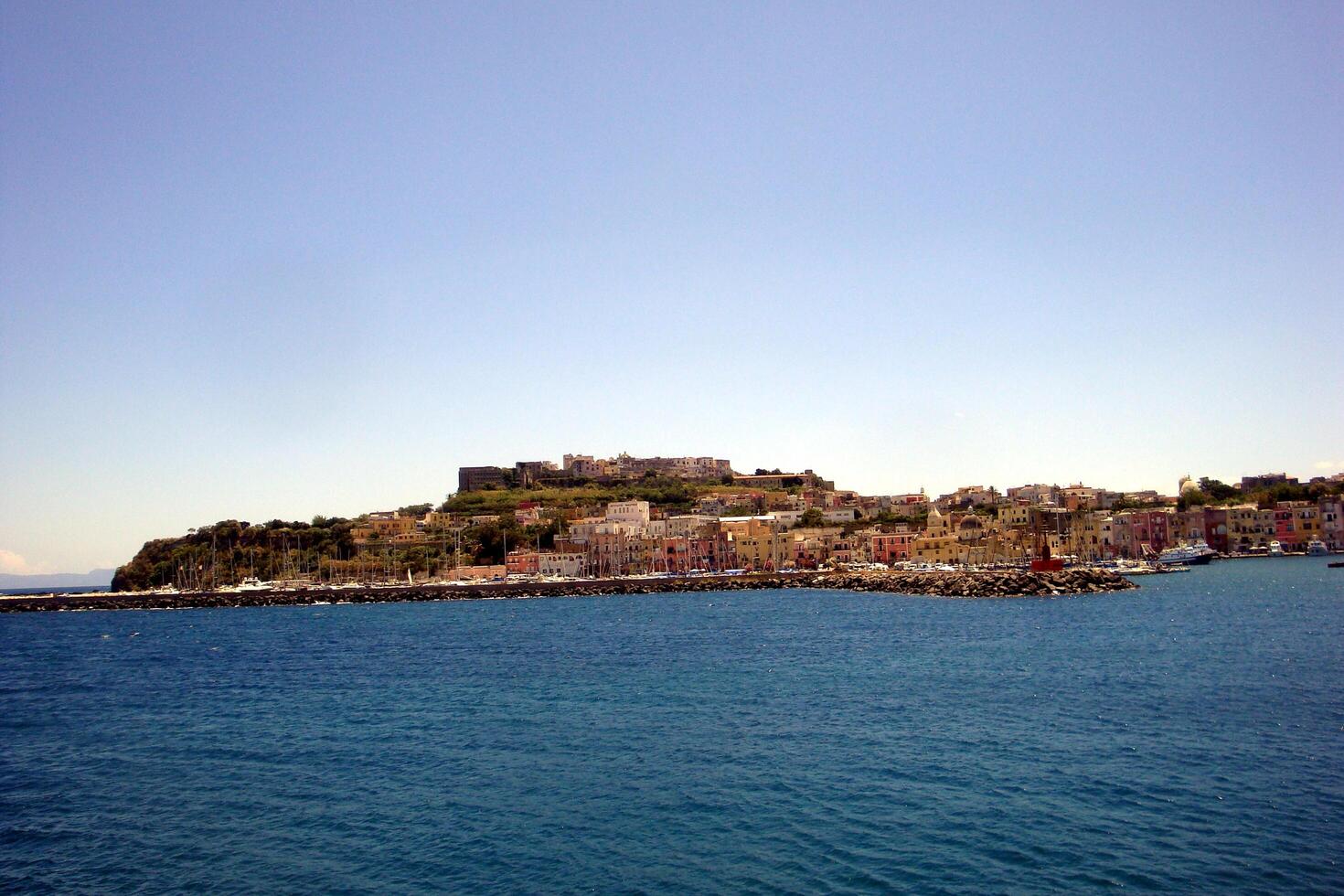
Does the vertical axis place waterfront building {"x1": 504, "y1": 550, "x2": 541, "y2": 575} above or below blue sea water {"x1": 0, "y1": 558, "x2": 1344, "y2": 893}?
above

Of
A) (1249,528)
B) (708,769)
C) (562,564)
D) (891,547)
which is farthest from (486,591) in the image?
(1249,528)

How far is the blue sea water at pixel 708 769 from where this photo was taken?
539 inches

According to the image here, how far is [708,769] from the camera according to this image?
18.8 meters

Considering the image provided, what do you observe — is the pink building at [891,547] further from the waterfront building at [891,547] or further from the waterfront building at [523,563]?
the waterfront building at [523,563]

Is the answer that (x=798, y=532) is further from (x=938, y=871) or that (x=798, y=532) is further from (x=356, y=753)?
(x=938, y=871)

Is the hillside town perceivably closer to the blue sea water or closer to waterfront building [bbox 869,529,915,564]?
waterfront building [bbox 869,529,915,564]

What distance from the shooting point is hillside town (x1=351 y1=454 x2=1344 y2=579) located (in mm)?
92500

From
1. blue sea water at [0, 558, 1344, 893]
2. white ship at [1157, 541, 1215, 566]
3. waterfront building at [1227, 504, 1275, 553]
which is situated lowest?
blue sea water at [0, 558, 1344, 893]

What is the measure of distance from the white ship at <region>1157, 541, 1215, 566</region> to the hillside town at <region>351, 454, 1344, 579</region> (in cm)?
453

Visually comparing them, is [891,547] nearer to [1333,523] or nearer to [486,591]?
[486,591]

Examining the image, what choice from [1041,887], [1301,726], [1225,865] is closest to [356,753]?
[1041,887]

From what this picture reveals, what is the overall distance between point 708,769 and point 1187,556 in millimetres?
83949

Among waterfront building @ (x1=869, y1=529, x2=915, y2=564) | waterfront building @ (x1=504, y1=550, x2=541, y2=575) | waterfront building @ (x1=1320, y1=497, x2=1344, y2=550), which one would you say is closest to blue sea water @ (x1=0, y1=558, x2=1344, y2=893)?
waterfront building @ (x1=869, y1=529, x2=915, y2=564)

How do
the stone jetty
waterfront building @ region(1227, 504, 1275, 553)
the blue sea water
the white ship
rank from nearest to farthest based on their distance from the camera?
1. the blue sea water
2. the stone jetty
3. the white ship
4. waterfront building @ region(1227, 504, 1275, 553)
